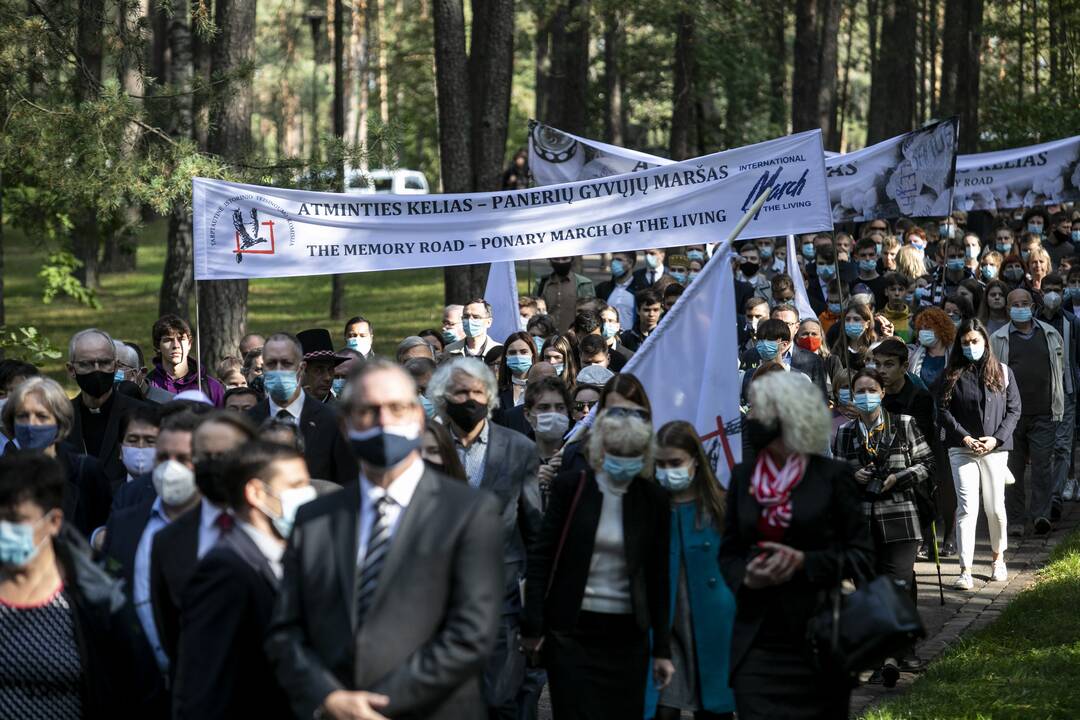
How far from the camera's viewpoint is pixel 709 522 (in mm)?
6863

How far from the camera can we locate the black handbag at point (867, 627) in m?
5.54

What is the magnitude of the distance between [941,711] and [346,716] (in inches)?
178

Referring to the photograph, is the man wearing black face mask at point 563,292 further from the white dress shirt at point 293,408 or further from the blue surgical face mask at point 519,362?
the white dress shirt at point 293,408

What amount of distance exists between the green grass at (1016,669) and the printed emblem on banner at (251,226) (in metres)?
4.88

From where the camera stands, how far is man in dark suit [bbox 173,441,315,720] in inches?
191

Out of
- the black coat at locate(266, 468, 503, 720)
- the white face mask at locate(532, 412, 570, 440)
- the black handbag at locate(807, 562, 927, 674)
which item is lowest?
the black handbag at locate(807, 562, 927, 674)

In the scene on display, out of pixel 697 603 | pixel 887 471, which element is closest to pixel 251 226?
pixel 887 471

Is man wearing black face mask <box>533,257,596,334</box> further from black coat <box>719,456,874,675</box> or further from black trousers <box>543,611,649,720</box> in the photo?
black coat <box>719,456,874,675</box>

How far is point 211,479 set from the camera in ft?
17.0

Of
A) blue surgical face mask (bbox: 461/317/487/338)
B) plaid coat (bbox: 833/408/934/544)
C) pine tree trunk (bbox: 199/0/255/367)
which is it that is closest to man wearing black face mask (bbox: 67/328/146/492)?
blue surgical face mask (bbox: 461/317/487/338)

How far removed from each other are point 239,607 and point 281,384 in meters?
3.61

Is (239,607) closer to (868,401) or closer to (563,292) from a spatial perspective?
(868,401)

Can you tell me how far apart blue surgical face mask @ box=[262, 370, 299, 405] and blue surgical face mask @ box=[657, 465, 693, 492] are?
2.46 meters

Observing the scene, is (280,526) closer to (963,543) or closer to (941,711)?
(941,711)
